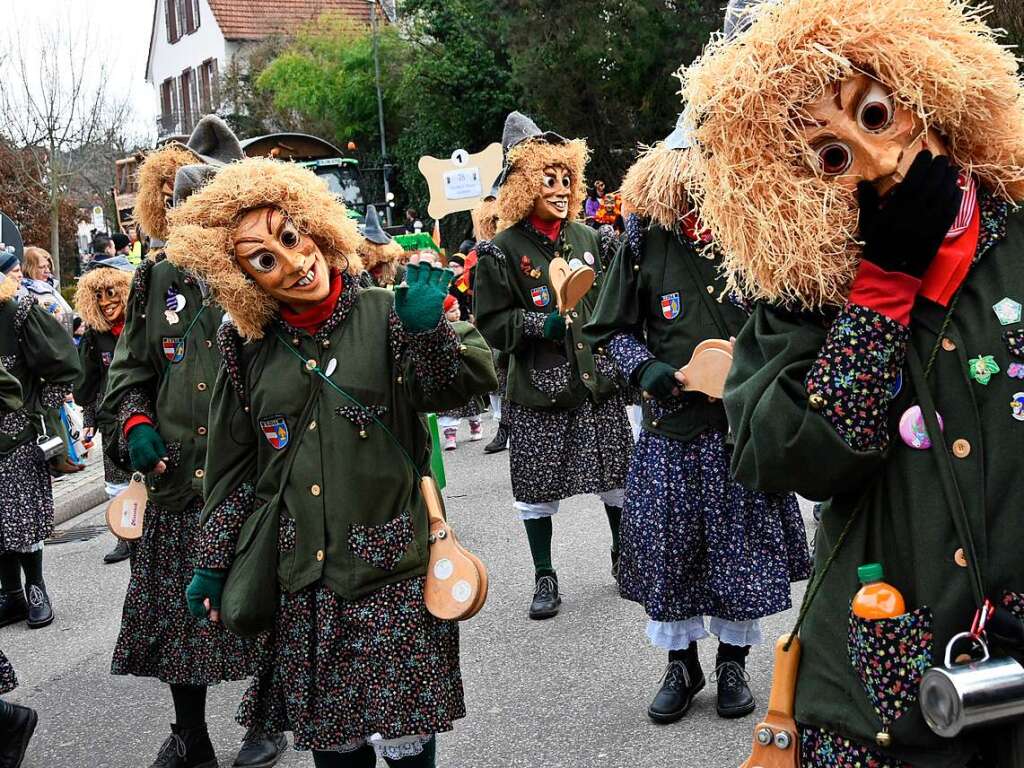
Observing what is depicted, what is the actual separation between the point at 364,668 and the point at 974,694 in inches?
67.3

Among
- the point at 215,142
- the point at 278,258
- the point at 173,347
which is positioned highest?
the point at 215,142

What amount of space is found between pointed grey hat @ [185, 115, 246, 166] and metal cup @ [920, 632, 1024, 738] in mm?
3803

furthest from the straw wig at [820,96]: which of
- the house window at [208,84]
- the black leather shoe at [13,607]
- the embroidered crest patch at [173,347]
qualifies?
the house window at [208,84]

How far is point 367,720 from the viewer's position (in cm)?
302

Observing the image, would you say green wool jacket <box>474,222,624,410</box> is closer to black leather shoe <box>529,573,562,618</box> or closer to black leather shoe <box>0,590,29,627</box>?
black leather shoe <box>529,573,562,618</box>

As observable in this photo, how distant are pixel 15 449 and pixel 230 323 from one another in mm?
3434

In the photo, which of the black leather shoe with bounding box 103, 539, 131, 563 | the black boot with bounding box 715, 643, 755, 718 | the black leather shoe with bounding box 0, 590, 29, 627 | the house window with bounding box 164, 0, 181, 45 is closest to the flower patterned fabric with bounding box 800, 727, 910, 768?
the black boot with bounding box 715, 643, 755, 718

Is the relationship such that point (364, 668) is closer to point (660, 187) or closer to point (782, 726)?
point (782, 726)

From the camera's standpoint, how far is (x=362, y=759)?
3193 millimetres

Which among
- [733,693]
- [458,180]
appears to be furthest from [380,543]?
[458,180]

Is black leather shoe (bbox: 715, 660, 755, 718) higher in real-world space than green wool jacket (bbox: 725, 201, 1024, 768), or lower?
lower

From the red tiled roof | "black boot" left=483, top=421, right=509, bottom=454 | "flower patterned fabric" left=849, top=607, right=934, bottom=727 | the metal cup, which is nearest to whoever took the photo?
the metal cup

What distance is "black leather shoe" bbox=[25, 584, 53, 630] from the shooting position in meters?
6.36

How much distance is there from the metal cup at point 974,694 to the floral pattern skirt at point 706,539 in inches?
83.1
